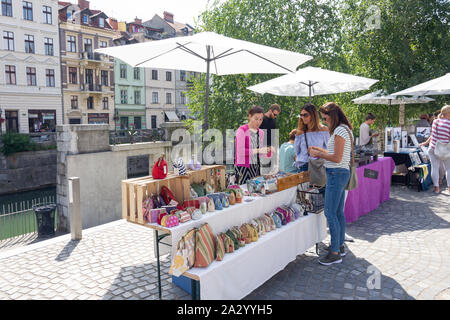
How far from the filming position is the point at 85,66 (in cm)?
3844

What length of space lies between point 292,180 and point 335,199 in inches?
25.3

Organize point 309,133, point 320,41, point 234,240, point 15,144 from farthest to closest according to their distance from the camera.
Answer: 1. point 15,144
2. point 320,41
3. point 309,133
4. point 234,240

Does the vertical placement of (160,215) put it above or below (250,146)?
below

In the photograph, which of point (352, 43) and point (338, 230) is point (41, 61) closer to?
point (352, 43)

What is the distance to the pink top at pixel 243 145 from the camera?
18.2ft

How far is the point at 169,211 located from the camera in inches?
150

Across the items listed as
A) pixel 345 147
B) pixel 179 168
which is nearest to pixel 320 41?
pixel 345 147

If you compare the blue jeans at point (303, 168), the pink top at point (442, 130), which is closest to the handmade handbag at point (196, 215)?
the blue jeans at point (303, 168)

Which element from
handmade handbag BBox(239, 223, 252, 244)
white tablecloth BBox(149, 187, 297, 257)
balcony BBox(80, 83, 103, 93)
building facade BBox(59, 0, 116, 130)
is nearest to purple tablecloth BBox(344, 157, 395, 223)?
white tablecloth BBox(149, 187, 297, 257)

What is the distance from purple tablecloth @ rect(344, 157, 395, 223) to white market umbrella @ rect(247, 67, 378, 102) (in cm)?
177

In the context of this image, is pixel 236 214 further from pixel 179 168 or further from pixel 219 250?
pixel 179 168
